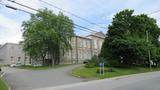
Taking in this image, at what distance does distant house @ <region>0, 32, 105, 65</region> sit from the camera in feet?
212

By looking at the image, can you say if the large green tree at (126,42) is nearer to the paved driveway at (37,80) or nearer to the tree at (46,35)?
the tree at (46,35)

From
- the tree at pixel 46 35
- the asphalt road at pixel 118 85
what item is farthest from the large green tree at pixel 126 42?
the asphalt road at pixel 118 85

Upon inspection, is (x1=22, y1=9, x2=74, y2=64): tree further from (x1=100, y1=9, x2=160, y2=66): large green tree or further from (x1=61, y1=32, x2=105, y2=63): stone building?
(x1=100, y1=9, x2=160, y2=66): large green tree

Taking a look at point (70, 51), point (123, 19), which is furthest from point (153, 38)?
point (70, 51)

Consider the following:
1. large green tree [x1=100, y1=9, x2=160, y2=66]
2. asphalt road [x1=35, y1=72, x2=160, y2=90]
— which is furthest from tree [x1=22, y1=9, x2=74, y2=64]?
asphalt road [x1=35, y1=72, x2=160, y2=90]

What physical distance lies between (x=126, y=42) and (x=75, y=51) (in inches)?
1056

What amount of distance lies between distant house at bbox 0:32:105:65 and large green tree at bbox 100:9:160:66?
64.1ft

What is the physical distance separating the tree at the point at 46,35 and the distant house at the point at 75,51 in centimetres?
594

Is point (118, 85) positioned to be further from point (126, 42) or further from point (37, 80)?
point (126, 42)

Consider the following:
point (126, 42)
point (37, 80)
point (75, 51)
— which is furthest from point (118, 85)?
point (75, 51)

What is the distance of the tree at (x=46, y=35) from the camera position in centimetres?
5266

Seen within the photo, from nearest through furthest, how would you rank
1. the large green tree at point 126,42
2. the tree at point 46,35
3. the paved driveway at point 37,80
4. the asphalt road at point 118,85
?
the asphalt road at point 118,85 < the paved driveway at point 37,80 < the large green tree at point 126,42 < the tree at point 46,35

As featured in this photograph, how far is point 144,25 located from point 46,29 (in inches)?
890

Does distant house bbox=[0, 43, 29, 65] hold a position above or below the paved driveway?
above
